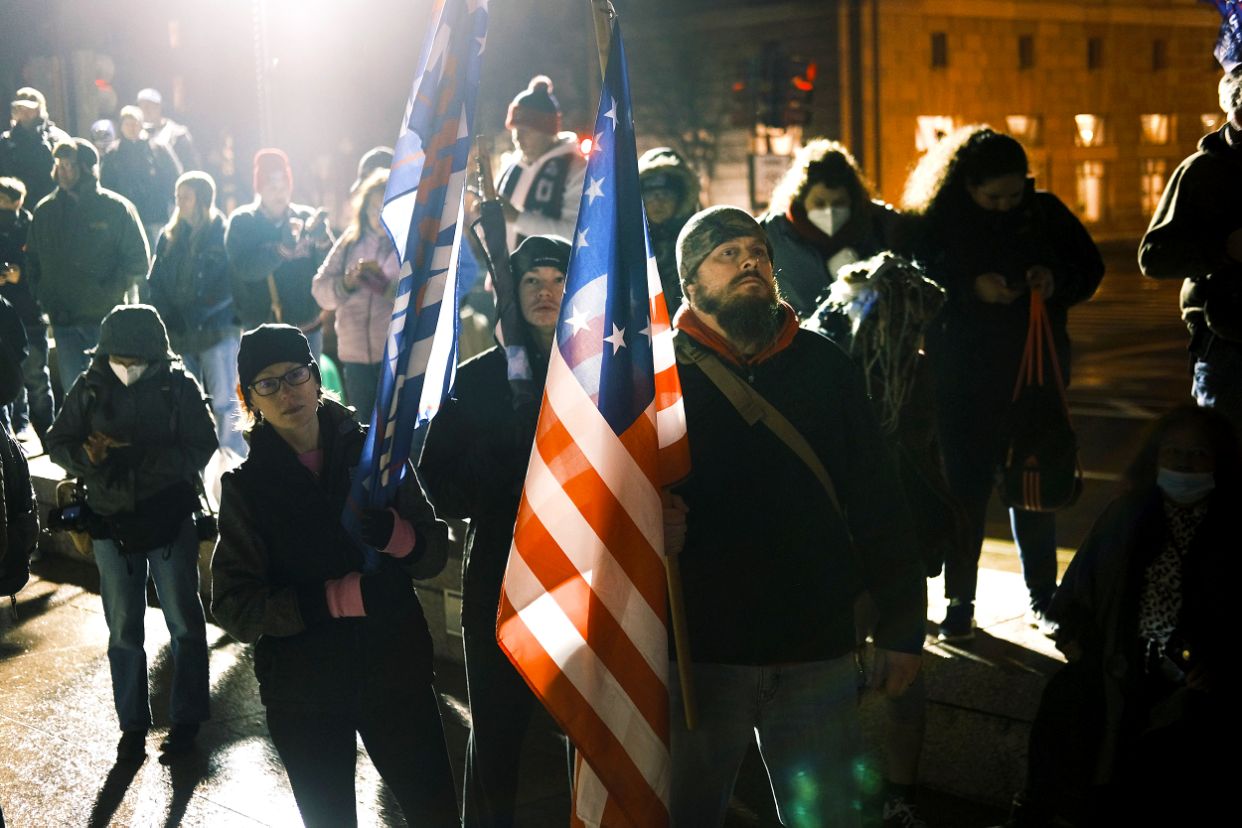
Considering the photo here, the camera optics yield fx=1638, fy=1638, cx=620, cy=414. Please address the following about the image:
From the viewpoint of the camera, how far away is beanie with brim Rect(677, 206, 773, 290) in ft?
13.2

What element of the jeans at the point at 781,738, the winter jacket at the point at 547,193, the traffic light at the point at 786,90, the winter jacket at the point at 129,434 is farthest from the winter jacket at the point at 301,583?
the traffic light at the point at 786,90

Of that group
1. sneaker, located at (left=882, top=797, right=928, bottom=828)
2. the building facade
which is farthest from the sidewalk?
the building facade

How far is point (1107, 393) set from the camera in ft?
51.9

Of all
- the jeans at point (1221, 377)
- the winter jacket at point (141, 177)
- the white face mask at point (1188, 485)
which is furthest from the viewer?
the winter jacket at point (141, 177)

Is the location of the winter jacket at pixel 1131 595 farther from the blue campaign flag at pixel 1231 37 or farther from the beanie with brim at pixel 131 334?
the beanie with brim at pixel 131 334

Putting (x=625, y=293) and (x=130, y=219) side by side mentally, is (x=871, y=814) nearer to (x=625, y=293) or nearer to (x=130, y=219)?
(x=625, y=293)

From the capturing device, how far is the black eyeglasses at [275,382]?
463cm

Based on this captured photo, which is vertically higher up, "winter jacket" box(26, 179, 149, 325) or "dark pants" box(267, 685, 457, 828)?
"winter jacket" box(26, 179, 149, 325)

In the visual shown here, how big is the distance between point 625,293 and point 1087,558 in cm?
183

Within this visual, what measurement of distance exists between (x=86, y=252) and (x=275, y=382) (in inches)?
312

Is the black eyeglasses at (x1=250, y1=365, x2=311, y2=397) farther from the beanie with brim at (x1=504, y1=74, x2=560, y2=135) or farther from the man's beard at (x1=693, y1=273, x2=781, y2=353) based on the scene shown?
the beanie with brim at (x1=504, y1=74, x2=560, y2=135)

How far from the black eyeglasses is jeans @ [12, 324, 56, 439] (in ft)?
30.0

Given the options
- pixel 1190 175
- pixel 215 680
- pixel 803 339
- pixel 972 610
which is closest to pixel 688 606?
pixel 803 339

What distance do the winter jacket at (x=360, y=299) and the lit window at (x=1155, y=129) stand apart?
4055cm
